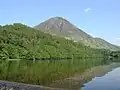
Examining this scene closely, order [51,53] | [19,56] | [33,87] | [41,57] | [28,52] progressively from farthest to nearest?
[51,53] < [41,57] < [28,52] < [19,56] < [33,87]

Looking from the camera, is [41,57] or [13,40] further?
[41,57]

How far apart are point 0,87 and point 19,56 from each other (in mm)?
106817

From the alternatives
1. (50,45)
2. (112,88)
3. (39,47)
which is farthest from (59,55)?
(112,88)

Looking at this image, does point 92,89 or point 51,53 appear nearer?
point 92,89

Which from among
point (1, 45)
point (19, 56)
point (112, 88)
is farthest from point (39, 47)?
point (112, 88)

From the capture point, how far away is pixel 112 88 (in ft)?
148

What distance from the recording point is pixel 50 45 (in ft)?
590

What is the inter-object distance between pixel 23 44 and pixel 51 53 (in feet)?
104

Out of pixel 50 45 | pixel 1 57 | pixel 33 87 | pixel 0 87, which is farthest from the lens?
pixel 50 45

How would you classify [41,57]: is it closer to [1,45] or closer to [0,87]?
[1,45]

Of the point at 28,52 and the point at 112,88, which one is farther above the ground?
the point at 28,52

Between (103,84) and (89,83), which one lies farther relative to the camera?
(89,83)

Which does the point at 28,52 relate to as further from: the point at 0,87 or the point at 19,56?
the point at 0,87

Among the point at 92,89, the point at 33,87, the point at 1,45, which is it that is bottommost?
the point at 92,89
